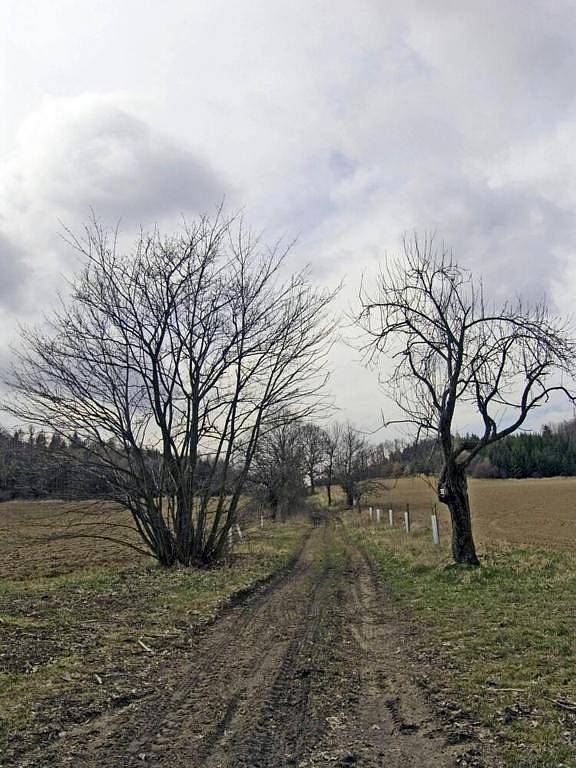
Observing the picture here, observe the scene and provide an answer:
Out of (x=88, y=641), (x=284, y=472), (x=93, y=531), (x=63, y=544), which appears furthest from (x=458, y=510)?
(x=284, y=472)

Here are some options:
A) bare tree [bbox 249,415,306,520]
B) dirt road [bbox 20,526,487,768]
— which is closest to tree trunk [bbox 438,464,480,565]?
dirt road [bbox 20,526,487,768]

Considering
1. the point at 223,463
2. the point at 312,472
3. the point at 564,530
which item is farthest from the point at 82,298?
the point at 312,472

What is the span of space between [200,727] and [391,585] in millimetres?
7942

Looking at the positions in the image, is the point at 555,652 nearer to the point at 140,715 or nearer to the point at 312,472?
the point at 140,715

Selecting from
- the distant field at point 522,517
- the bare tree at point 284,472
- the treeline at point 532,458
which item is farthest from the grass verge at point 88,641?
the treeline at point 532,458

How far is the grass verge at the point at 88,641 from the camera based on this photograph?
4.81 m

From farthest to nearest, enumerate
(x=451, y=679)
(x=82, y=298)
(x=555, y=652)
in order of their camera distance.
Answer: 1. (x=82, y=298)
2. (x=555, y=652)
3. (x=451, y=679)

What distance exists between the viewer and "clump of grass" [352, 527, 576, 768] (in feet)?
13.9

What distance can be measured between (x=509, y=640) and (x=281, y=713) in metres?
3.23

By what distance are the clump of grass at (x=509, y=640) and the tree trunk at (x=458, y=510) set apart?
440mm

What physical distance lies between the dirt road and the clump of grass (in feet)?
1.26

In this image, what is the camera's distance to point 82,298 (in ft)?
50.3

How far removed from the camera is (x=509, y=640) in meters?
6.73

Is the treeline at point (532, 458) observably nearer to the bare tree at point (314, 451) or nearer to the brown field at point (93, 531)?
the bare tree at point (314, 451)
